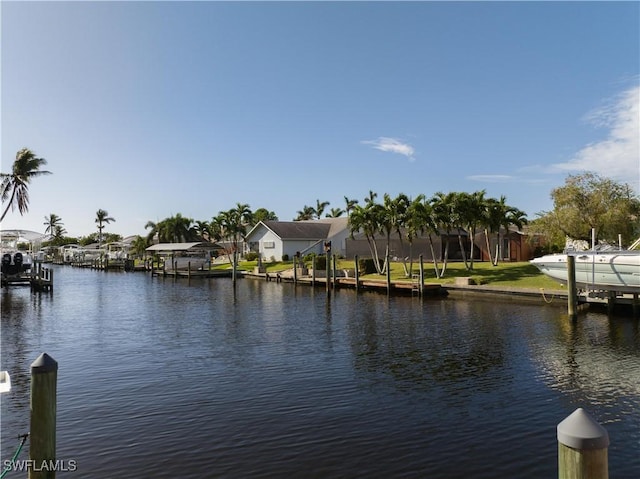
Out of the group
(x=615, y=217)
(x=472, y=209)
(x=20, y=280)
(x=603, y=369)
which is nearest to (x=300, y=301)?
(x=472, y=209)

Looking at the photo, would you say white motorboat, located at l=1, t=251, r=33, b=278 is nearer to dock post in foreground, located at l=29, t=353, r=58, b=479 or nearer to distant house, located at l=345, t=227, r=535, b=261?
distant house, located at l=345, t=227, r=535, b=261

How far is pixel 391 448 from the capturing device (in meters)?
9.62

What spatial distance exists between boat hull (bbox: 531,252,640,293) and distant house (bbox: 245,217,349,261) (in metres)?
40.8

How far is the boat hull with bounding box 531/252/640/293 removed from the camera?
79.6ft

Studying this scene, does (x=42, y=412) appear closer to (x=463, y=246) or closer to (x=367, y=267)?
(x=367, y=267)

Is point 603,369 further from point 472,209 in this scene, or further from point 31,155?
point 31,155

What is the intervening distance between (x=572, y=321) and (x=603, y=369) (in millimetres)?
9039

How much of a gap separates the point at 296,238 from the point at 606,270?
46.6 meters

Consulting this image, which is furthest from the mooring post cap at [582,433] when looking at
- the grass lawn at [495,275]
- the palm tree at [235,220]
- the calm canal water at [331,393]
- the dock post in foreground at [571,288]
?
the palm tree at [235,220]

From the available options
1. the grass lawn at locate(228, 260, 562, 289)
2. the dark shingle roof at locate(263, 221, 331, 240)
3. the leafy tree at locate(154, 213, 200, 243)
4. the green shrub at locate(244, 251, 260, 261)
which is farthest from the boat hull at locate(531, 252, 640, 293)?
the leafy tree at locate(154, 213, 200, 243)

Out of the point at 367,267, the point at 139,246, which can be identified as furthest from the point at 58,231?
the point at 367,267

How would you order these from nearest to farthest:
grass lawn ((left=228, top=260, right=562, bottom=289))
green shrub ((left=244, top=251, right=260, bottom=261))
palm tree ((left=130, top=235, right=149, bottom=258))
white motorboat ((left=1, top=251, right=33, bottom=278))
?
1. grass lawn ((left=228, top=260, right=562, bottom=289))
2. white motorboat ((left=1, top=251, right=33, bottom=278))
3. green shrub ((left=244, top=251, right=260, bottom=261))
4. palm tree ((left=130, top=235, right=149, bottom=258))

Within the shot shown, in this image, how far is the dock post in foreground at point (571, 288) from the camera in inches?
966

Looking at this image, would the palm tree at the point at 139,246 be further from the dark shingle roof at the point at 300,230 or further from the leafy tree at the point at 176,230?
the dark shingle roof at the point at 300,230
